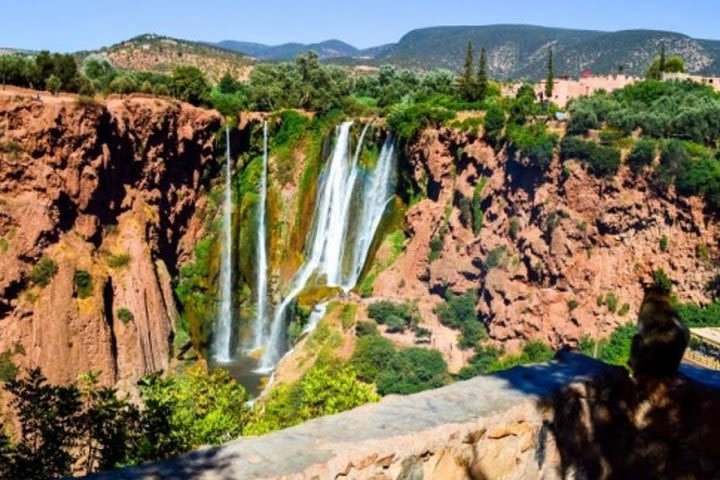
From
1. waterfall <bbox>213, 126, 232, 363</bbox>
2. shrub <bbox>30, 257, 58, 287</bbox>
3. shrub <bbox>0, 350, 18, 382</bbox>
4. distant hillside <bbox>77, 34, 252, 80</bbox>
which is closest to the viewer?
shrub <bbox>0, 350, 18, 382</bbox>

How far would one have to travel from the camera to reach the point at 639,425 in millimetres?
5676

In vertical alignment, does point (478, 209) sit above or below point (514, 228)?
above

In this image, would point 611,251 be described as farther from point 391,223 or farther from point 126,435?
point 126,435

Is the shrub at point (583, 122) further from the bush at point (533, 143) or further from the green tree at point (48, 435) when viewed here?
the green tree at point (48, 435)

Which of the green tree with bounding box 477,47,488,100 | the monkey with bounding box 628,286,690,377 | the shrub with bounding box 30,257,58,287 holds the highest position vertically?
the green tree with bounding box 477,47,488,100

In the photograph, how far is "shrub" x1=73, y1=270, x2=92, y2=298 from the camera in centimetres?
2842

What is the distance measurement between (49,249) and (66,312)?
2.44 meters

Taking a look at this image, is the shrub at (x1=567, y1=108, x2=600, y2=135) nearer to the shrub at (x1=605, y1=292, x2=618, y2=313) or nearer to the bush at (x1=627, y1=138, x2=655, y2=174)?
the bush at (x1=627, y1=138, x2=655, y2=174)

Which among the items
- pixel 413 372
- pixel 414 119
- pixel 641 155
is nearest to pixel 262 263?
pixel 414 119

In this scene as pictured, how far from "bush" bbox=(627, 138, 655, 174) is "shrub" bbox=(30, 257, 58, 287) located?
906 inches

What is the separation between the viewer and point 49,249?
2788cm

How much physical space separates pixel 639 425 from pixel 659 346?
621 millimetres

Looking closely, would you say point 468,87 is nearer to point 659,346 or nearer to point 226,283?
point 226,283

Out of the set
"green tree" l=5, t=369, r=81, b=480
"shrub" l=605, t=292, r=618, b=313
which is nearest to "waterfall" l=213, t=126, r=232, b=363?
"shrub" l=605, t=292, r=618, b=313
